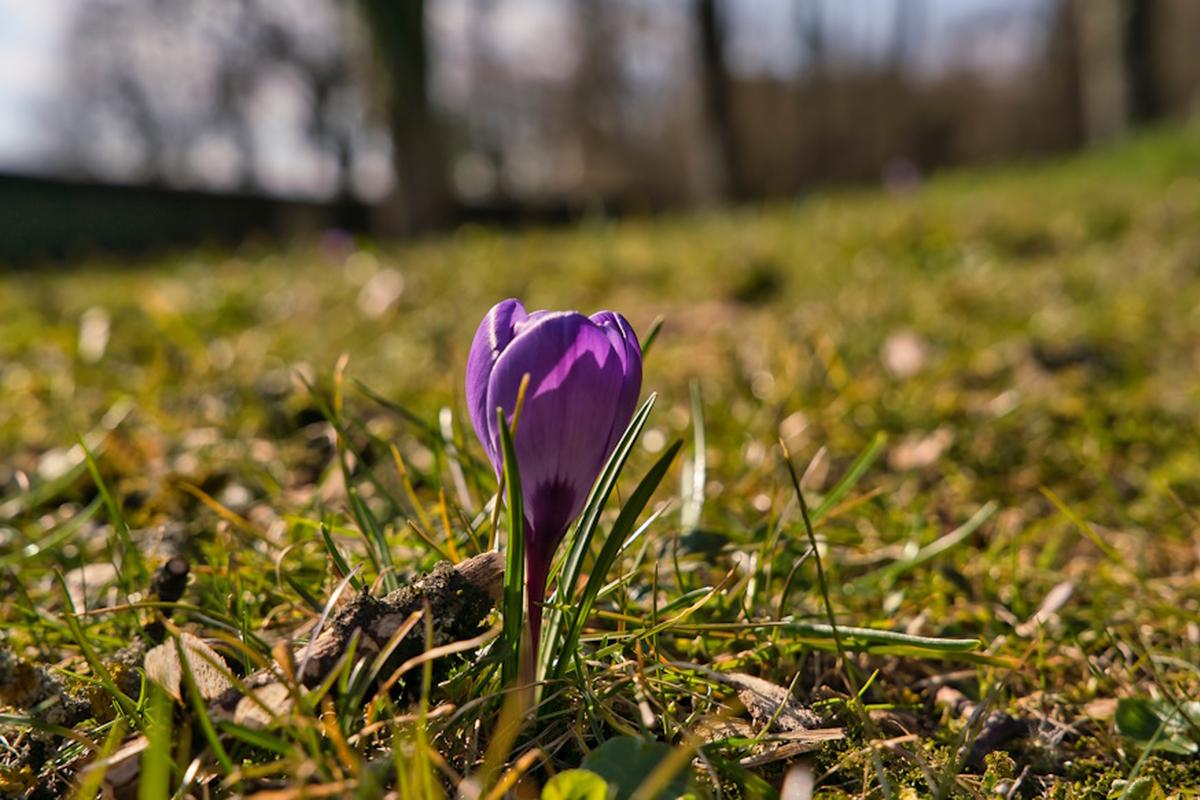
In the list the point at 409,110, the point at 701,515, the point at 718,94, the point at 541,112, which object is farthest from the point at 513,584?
the point at 541,112

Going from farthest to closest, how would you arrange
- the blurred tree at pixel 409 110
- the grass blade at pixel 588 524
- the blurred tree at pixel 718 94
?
the blurred tree at pixel 718 94
the blurred tree at pixel 409 110
the grass blade at pixel 588 524

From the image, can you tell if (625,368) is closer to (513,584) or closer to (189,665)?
(513,584)

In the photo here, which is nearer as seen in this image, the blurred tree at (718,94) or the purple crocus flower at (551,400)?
the purple crocus flower at (551,400)

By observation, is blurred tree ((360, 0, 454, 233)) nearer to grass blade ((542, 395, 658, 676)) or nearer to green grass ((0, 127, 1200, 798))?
green grass ((0, 127, 1200, 798))

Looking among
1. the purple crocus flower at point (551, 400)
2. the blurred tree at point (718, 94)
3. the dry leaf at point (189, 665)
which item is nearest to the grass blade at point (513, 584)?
the purple crocus flower at point (551, 400)

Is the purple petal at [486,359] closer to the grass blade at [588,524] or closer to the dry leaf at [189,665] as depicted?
the grass blade at [588,524]

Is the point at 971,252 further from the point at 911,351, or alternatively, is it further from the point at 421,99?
the point at 421,99
